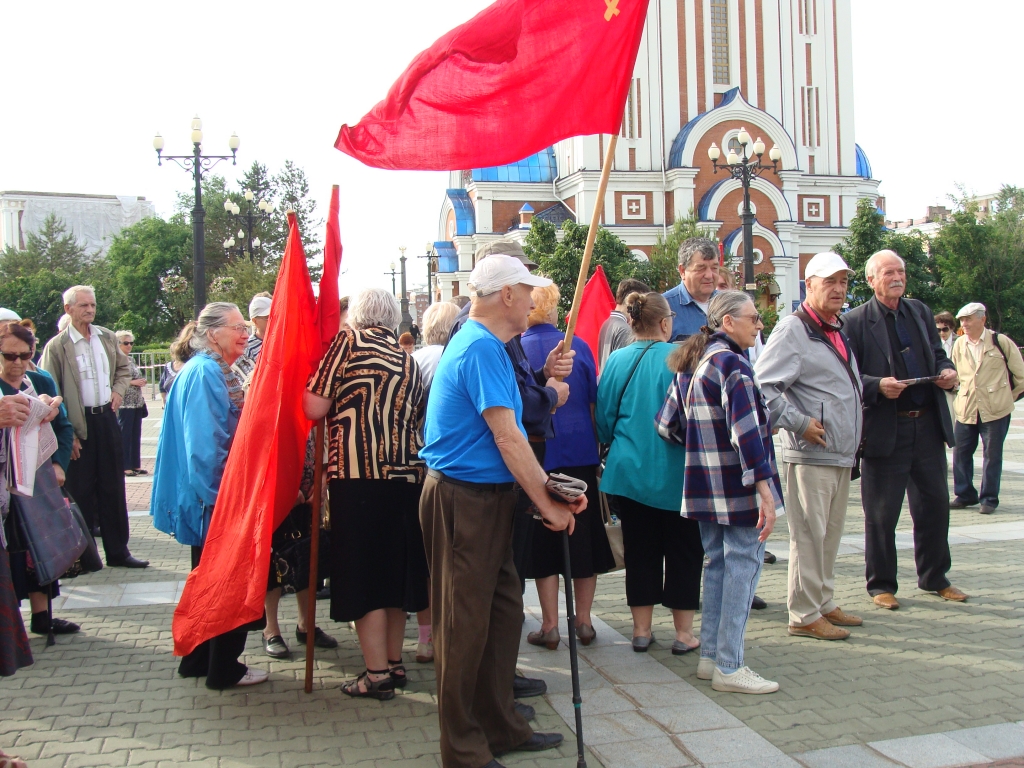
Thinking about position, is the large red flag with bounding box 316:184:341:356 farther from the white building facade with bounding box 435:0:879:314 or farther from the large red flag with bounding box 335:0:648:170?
the white building facade with bounding box 435:0:879:314

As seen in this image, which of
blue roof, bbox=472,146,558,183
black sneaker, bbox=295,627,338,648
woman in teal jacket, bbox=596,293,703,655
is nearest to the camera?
woman in teal jacket, bbox=596,293,703,655

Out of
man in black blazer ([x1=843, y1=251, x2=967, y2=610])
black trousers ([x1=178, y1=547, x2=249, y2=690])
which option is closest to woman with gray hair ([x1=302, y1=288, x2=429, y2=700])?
black trousers ([x1=178, y1=547, x2=249, y2=690])

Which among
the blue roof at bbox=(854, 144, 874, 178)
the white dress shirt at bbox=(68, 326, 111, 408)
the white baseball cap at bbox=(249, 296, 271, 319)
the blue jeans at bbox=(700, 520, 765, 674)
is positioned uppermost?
the blue roof at bbox=(854, 144, 874, 178)

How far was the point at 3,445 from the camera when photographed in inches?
195

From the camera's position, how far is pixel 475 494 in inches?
147

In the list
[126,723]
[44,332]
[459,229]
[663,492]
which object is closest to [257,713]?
[126,723]

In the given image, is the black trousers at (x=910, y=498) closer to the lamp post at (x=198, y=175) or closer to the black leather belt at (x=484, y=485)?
the black leather belt at (x=484, y=485)

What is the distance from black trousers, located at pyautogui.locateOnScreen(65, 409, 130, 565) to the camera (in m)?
7.75

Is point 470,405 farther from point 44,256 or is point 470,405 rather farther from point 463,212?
point 44,256

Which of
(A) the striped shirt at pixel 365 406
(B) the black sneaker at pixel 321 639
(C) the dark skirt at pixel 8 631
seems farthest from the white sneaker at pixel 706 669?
(C) the dark skirt at pixel 8 631

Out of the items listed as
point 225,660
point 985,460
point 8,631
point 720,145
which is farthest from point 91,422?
point 720,145

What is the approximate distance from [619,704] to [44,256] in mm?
76129

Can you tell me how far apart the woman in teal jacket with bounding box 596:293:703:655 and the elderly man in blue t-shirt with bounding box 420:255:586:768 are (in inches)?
58.5

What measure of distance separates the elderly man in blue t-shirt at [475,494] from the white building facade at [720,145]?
41.9m
